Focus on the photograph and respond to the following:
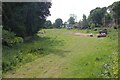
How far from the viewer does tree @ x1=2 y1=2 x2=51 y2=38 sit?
31.7m

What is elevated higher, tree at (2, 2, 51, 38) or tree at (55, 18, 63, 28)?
tree at (55, 18, 63, 28)

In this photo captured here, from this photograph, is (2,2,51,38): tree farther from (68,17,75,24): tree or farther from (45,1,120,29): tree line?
(68,17,75,24): tree

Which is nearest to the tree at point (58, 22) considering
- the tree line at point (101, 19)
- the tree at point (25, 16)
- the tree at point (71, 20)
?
the tree line at point (101, 19)

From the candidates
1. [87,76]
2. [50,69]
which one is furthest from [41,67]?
[87,76]

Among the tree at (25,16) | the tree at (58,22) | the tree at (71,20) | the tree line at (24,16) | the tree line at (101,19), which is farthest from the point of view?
the tree at (71,20)

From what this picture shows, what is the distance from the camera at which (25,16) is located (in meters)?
41.8

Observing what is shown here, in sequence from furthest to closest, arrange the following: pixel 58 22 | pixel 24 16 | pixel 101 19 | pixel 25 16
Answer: pixel 58 22 < pixel 101 19 < pixel 25 16 < pixel 24 16

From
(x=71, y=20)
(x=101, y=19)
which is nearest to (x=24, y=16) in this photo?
(x=101, y=19)

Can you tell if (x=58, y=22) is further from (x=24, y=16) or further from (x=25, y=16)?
(x=24, y=16)

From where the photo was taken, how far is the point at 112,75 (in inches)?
489

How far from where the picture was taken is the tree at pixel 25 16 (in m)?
31.7

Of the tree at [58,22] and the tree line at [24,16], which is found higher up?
the tree at [58,22]

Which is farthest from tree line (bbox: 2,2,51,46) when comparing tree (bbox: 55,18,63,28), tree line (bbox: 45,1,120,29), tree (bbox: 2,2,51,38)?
tree (bbox: 55,18,63,28)

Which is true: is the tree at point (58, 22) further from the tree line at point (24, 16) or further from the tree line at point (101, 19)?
the tree line at point (24, 16)
